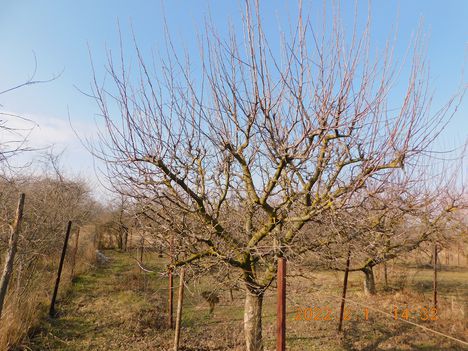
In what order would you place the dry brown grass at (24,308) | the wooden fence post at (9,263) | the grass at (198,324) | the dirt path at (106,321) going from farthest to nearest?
the grass at (198,324) < the dirt path at (106,321) < the dry brown grass at (24,308) < the wooden fence post at (9,263)

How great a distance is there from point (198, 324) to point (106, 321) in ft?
6.37

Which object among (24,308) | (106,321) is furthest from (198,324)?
(24,308)

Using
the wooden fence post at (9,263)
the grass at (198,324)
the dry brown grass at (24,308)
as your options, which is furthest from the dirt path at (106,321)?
the wooden fence post at (9,263)

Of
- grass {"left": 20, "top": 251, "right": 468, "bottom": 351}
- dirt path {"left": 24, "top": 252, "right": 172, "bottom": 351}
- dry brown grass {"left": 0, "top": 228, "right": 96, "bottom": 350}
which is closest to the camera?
dry brown grass {"left": 0, "top": 228, "right": 96, "bottom": 350}

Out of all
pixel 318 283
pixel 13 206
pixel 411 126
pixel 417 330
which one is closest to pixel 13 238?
pixel 411 126

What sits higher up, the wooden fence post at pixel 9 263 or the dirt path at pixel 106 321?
the wooden fence post at pixel 9 263

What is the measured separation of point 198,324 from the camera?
261 inches

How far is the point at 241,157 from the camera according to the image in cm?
379

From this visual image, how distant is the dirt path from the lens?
17.3 ft

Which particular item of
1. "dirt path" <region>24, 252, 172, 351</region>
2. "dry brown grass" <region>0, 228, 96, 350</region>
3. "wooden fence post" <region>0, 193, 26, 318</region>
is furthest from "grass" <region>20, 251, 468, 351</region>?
"wooden fence post" <region>0, 193, 26, 318</region>

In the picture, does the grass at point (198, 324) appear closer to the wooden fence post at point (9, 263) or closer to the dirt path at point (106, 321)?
the dirt path at point (106, 321)

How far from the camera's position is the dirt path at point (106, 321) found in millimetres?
5273

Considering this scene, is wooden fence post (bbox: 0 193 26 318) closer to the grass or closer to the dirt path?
the grass

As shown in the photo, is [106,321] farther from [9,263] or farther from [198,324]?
[9,263]
